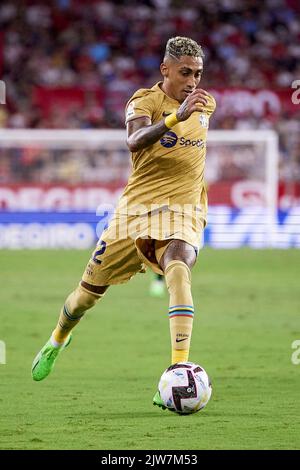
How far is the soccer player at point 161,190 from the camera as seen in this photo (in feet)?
24.3

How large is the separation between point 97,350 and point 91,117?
51.4ft

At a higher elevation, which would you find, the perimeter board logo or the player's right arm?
the perimeter board logo

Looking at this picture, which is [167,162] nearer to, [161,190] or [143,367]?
[161,190]

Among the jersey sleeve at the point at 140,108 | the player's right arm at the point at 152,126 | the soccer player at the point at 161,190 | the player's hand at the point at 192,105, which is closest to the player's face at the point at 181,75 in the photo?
the soccer player at the point at 161,190

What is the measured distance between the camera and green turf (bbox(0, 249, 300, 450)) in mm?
6391

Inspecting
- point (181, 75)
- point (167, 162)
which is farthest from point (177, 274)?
point (181, 75)

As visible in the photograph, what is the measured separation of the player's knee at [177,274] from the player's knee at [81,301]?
3.01ft

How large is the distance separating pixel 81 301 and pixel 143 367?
62.9 inches

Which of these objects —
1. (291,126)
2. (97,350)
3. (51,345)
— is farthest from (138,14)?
(51,345)

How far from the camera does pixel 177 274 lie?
7.04 m

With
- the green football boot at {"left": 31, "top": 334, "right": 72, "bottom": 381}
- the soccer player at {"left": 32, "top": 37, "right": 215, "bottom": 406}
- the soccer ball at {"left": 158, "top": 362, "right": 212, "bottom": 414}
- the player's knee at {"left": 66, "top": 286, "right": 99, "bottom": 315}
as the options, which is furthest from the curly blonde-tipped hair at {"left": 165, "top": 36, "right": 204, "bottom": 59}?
the green football boot at {"left": 31, "top": 334, "right": 72, "bottom": 381}

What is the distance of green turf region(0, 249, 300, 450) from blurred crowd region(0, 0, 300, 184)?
28.0ft

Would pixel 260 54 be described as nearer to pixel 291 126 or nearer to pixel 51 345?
pixel 291 126

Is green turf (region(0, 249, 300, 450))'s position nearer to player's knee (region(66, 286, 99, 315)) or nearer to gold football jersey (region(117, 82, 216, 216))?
player's knee (region(66, 286, 99, 315))
